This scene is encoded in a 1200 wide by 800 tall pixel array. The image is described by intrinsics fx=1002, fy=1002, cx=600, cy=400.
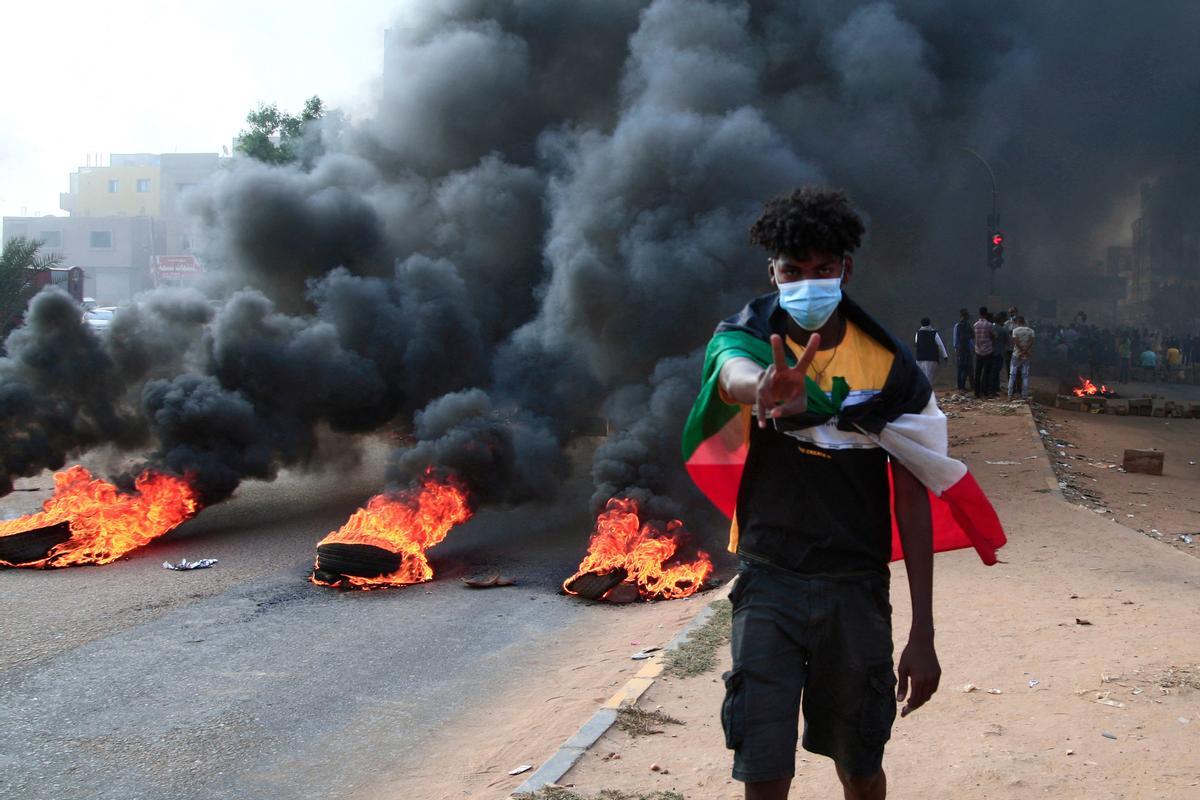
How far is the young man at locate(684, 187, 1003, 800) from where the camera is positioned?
7.83 feet

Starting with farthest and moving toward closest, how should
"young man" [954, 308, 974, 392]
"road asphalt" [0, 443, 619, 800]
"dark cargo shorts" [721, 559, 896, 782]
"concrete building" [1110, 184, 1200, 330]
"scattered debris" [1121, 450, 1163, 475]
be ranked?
"concrete building" [1110, 184, 1200, 330] → "young man" [954, 308, 974, 392] → "scattered debris" [1121, 450, 1163, 475] → "road asphalt" [0, 443, 619, 800] → "dark cargo shorts" [721, 559, 896, 782]

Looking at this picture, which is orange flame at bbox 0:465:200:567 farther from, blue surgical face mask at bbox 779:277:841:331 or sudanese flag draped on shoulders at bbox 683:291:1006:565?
blue surgical face mask at bbox 779:277:841:331

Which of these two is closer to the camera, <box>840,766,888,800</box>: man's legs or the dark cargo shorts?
the dark cargo shorts

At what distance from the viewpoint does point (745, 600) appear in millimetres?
2488

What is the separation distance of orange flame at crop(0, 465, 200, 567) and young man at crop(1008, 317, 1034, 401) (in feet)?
44.4

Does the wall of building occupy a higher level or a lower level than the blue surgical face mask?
higher

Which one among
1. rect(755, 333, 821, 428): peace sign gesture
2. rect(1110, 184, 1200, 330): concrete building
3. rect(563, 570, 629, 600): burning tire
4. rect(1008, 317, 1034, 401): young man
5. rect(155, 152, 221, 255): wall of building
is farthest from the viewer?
rect(155, 152, 221, 255): wall of building

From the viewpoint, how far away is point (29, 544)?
8.50 metres

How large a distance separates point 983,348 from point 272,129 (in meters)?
18.0

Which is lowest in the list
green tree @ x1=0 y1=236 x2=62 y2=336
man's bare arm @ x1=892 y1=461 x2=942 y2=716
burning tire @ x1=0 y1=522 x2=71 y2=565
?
burning tire @ x1=0 y1=522 x2=71 y2=565

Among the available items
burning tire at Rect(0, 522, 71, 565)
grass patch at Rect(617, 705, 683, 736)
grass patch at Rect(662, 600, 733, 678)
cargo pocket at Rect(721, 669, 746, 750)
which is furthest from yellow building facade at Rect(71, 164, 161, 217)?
cargo pocket at Rect(721, 669, 746, 750)

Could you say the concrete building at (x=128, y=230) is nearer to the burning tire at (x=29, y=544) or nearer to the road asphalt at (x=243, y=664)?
the burning tire at (x=29, y=544)

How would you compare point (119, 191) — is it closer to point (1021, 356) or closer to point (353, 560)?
point (1021, 356)

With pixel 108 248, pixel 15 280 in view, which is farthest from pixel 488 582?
pixel 108 248
